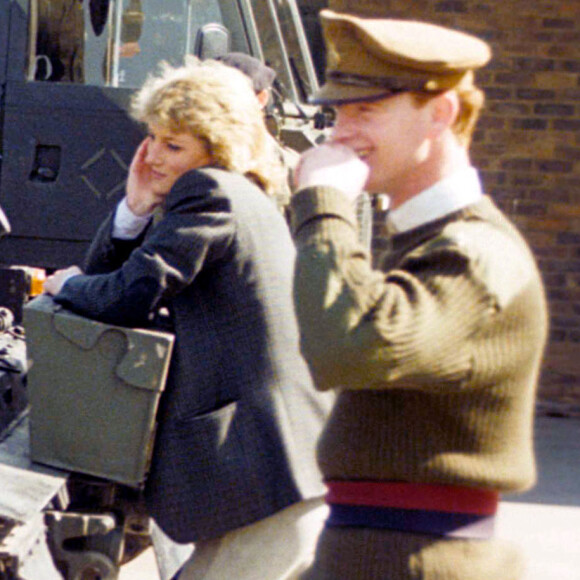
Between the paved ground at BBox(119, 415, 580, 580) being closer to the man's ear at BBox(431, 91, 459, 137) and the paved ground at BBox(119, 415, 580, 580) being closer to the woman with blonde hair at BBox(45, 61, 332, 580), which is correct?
the woman with blonde hair at BBox(45, 61, 332, 580)

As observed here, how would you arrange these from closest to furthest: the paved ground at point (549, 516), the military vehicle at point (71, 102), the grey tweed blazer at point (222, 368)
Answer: the grey tweed blazer at point (222, 368) → the military vehicle at point (71, 102) → the paved ground at point (549, 516)

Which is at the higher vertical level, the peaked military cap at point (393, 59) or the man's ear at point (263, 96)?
the peaked military cap at point (393, 59)

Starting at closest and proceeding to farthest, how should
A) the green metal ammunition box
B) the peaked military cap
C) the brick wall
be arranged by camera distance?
the peaked military cap
the green metal ammunition box
the brick wall

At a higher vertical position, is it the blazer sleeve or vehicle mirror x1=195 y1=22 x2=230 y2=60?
vehicle mirror x1=195 y1=22 x2=230 y2=60

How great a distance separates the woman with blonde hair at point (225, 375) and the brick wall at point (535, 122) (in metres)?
4.98

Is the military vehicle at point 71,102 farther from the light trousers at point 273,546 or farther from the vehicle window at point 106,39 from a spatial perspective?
the light trousers at point 273,546

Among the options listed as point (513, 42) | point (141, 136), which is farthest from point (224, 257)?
point (513, 42)

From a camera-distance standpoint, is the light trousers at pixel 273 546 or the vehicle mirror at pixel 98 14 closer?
the light trousers at pixel 273 546

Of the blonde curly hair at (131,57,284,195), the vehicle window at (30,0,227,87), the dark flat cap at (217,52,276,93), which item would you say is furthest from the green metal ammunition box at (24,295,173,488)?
the dark flat cap at (217,52,276,93)

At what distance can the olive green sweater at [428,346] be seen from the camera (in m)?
1.70

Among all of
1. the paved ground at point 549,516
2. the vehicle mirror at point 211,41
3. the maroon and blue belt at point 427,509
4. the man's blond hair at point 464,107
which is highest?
the man's blond hair at point 464,107

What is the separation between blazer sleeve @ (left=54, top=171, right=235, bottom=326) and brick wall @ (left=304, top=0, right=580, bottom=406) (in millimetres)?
4979

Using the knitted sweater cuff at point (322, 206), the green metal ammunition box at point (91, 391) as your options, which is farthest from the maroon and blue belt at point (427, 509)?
the green metal ammunition box at point (91, 391)

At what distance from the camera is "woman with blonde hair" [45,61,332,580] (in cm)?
279
